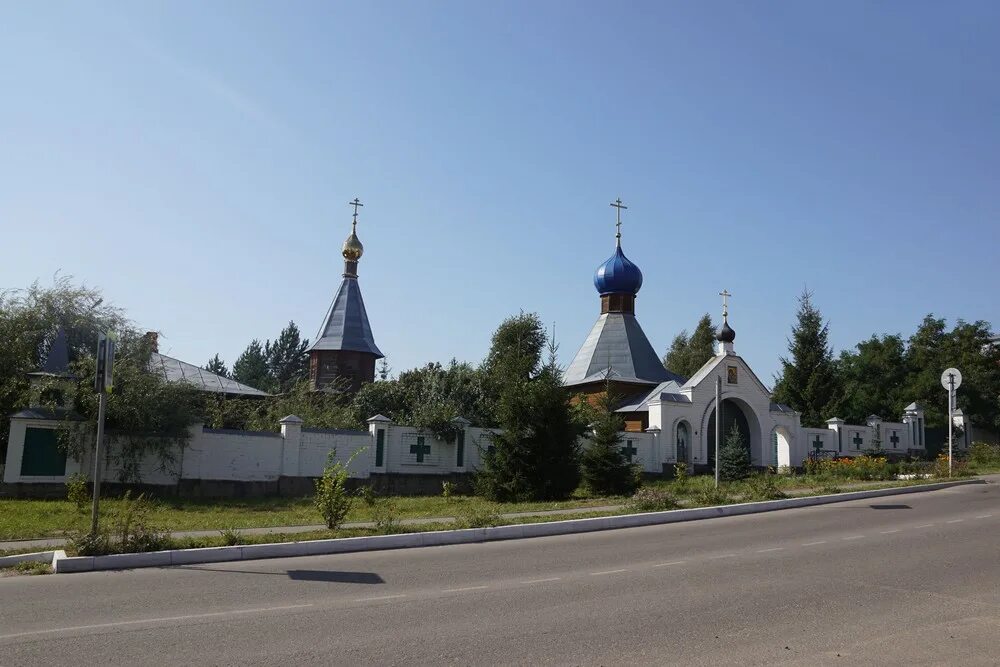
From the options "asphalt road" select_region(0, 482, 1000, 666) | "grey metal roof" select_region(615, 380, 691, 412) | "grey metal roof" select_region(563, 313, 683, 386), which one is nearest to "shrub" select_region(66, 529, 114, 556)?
"asphalt road" select_region(0, 482, 1000, 666)

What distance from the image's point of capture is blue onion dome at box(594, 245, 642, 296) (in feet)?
122

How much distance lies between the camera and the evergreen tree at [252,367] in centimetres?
8406

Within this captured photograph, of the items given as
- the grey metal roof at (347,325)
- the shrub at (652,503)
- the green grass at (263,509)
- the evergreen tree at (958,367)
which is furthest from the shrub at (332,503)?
the evergreen tree at (958,367)

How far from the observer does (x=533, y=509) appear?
56.3ft

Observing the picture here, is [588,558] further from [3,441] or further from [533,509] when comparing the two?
[3,441]

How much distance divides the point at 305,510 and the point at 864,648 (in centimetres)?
1337

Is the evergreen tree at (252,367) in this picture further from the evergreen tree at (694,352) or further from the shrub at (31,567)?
the shrub at (31,567)

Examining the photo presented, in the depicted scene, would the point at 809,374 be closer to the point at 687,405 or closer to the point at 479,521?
the point at 687,405

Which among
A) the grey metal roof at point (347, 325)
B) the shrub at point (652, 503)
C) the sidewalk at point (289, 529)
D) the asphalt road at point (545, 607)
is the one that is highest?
the grey metal roof at point (347, 325)

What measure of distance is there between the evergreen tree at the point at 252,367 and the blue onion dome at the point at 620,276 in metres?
52.2

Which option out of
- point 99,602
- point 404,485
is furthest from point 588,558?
point 404,485

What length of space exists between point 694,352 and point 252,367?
4908 cm

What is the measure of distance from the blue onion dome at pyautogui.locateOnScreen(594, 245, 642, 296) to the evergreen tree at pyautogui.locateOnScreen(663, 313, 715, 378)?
22879 mm

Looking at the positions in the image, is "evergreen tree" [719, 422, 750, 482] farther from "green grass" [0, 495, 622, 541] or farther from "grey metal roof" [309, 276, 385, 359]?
"grey metal roof" [309, 276, 385, 359]
